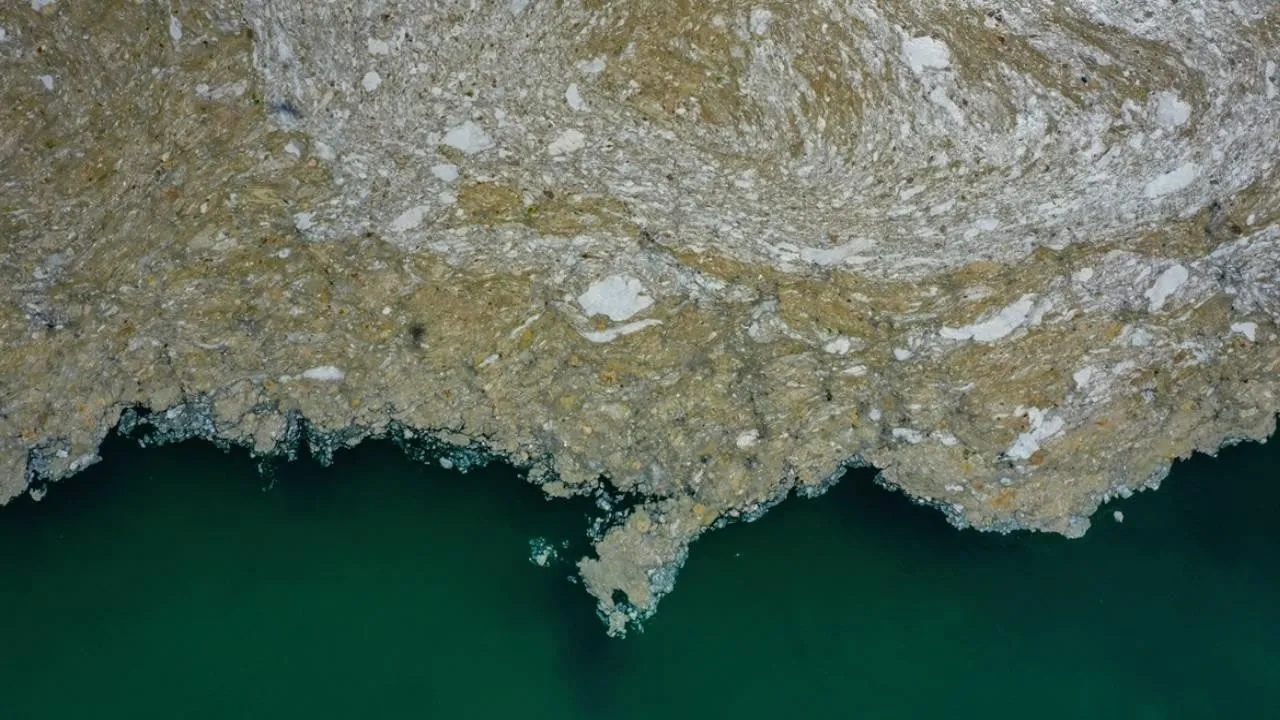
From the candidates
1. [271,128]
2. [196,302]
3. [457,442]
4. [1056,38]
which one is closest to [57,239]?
[196,302]

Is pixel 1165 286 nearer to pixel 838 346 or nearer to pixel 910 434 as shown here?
pixel 910 434

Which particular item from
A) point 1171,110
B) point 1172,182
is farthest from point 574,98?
point 1172,182

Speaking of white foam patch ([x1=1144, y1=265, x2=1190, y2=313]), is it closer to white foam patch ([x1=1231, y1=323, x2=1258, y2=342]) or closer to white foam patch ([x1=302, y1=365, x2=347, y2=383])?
white foam patch ([x1=1231, y1=323, x2=1258, y2=342])

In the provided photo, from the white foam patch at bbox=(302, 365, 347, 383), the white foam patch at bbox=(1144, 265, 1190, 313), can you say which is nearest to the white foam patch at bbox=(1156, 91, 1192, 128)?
the white foam patch at bbox=(1144, 265, 1190, 313)

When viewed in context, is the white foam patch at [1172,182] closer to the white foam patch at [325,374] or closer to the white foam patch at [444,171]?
the white foam patch at [444,171]

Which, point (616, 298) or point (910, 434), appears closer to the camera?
point (616, 298)

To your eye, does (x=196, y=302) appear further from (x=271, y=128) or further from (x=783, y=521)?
(x=783, y=521)
